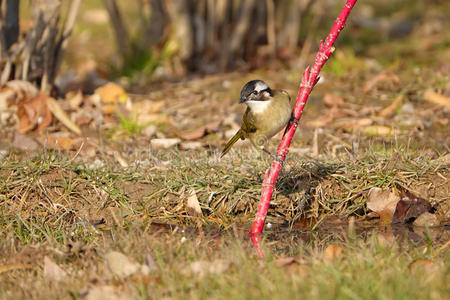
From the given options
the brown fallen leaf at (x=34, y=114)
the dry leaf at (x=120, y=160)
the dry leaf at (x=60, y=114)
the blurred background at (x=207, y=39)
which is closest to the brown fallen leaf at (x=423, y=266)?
the dry leaf at (x=120, y=160)

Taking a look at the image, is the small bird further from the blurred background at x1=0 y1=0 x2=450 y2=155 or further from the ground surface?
the blurred background at x1=0 y1=0 x2=450 y2=155

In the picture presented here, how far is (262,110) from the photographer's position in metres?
4.20

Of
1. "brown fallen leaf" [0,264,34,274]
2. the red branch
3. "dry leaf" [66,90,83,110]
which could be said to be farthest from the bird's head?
"dry leaf" [66,90,83,110]

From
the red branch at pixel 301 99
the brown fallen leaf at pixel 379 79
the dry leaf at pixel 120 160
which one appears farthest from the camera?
the brown fallen leaf at pixel 379 79

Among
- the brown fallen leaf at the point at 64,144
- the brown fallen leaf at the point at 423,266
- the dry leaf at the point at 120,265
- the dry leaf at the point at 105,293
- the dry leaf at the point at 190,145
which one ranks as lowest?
the dry leaf at the point at 190,145

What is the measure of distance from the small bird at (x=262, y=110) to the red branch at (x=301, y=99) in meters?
0.08

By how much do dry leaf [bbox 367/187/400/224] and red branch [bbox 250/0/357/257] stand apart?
1039 mm

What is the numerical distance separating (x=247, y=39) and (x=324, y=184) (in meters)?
4.85

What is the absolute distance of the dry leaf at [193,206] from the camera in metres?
4.68

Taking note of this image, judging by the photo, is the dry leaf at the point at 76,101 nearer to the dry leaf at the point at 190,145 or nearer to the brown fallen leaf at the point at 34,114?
the brown fallen leaf at the point at 34,114

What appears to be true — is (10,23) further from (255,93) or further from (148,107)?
(255,93)

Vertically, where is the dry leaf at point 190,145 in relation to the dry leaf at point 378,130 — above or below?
below

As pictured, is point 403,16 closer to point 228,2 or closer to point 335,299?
point 228,2

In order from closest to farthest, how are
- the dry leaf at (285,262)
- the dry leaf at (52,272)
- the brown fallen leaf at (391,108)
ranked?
the dry leaf at (285,262), the dry leaf at (52,272), the brown fallen leaf at (391,108)
